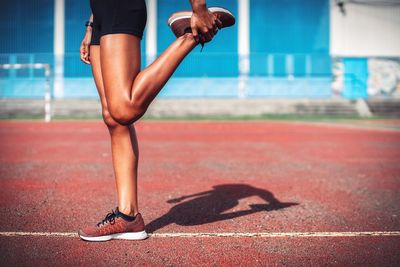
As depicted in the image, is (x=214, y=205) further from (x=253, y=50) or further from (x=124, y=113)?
(x=253, y=50)

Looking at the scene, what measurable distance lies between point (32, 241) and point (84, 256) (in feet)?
1.57

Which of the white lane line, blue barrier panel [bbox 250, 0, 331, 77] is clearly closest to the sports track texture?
the white lane line

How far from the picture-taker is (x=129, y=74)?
2.73 metres

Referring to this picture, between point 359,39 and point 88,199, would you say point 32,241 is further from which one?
point 359,39

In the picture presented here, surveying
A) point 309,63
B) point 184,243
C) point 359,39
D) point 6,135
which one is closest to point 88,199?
point 184,243

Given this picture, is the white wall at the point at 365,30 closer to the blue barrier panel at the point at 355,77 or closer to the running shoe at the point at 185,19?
the blue barrier panel at the point at 355,77

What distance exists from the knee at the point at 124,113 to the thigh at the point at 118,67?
0.10 ft

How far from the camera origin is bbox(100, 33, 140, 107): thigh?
2705 millimetres

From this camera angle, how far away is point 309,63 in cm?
2261

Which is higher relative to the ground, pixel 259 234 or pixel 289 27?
pixel 289 27

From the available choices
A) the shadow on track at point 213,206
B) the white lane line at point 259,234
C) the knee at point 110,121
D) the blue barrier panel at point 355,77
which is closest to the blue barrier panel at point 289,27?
the blue barrier panel at point 355,77

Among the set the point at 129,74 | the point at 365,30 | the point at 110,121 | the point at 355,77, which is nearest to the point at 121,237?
the point at 110,121

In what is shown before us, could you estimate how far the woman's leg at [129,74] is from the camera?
270 cm

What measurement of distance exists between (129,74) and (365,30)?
92.0 feet
